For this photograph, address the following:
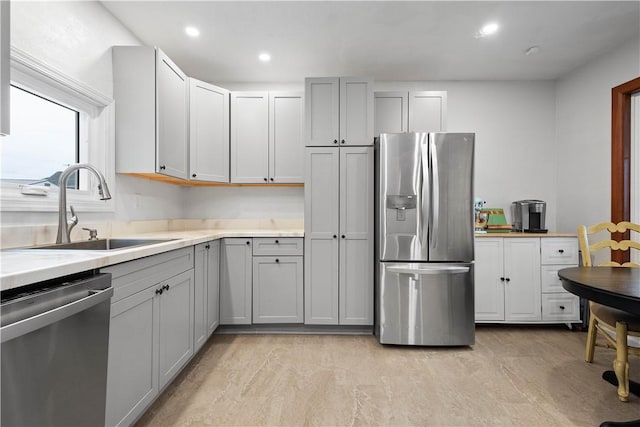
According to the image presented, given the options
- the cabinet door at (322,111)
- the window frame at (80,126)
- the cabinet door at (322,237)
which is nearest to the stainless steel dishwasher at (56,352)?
the window frame at (80,126)

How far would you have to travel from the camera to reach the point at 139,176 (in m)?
2.63

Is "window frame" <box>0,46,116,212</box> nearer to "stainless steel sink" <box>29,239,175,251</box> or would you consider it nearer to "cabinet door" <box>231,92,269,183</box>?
"stainless steel sink" <box>29,239,175,251</box>

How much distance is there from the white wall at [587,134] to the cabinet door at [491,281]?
3.42ft

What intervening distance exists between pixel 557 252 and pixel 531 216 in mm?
424

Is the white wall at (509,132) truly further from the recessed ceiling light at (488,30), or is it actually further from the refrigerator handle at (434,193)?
the refrigerator handle at (434,193)

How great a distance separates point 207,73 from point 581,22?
341 cm

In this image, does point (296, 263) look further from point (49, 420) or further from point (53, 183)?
point (49, 420)

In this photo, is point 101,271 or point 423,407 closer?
point 101,271

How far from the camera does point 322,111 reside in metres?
2.92

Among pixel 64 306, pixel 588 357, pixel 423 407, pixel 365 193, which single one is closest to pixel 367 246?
pixel 365 193

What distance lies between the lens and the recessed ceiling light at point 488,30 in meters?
2.55

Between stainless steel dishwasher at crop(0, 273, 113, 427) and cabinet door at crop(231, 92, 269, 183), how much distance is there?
7.05 ft

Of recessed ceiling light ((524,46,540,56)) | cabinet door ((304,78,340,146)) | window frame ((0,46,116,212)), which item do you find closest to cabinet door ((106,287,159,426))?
window frame ((0,46,116,212))

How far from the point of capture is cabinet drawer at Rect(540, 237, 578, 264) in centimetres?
300
